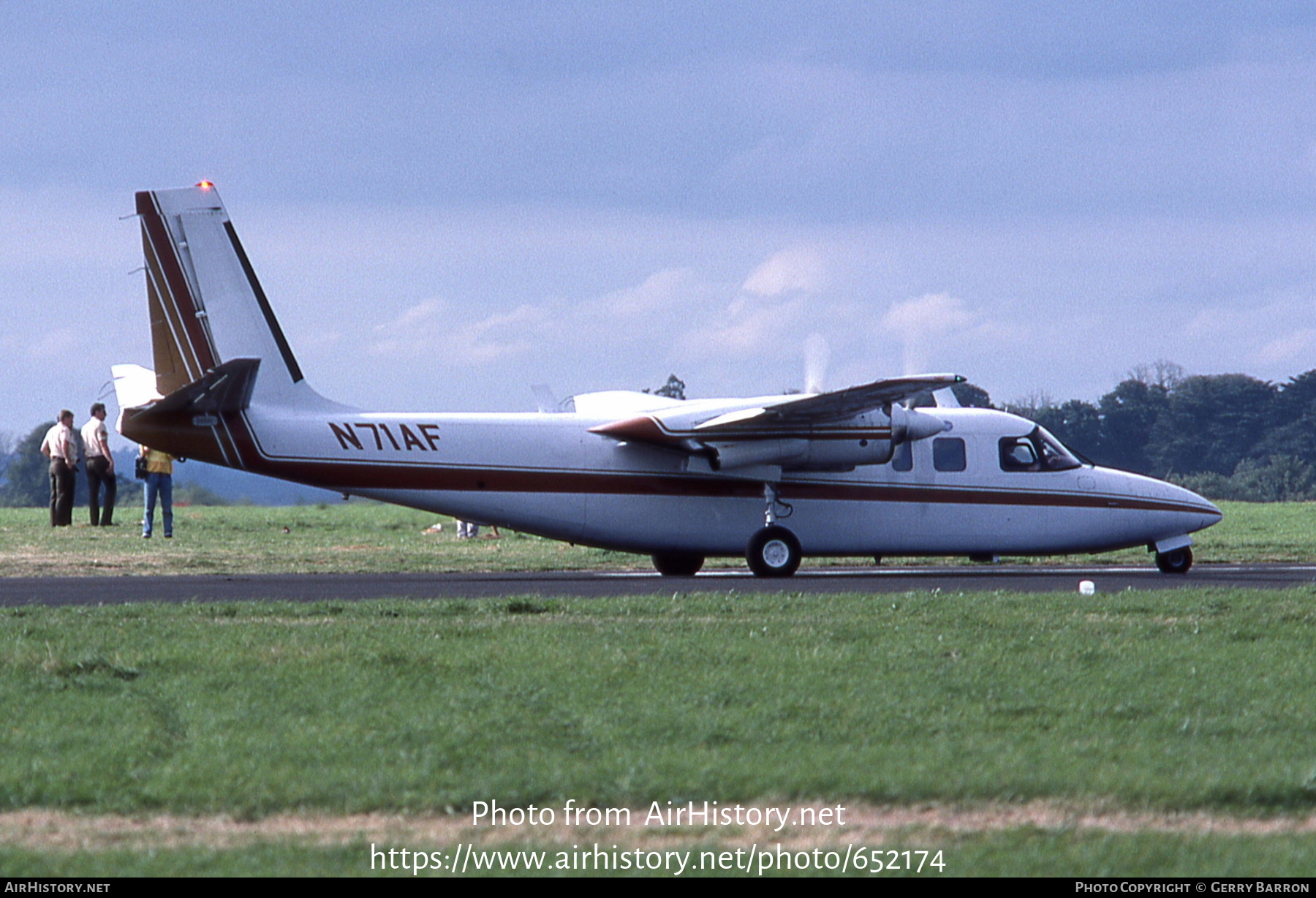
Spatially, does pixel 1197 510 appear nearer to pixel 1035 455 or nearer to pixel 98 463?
pixel 1035 455

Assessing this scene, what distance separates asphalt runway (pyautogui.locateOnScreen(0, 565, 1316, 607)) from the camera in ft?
50.6

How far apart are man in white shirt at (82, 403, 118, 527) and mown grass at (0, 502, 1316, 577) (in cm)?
73

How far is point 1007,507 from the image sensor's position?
819 inches

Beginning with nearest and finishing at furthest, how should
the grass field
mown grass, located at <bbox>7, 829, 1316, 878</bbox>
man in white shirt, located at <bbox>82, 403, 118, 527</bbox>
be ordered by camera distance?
mown grass, located at <bbox>7, 829, 1316, 878</bbox> < the grass field < man in white shirt, located at <bbox>82, 403, 118, 527</bbox>

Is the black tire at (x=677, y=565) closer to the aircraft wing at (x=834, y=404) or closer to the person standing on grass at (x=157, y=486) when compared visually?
the aircraft wing at (x=834, y=404)

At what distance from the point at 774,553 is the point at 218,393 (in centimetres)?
786

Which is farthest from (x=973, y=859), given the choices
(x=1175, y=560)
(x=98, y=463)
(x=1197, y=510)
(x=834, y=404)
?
(x=98, y=463)

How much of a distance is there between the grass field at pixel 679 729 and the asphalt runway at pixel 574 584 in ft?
10.1

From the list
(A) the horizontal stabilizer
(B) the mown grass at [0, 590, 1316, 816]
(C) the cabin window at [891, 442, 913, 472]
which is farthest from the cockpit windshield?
(A) the horizontal stabilizer

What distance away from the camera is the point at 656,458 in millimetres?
19953

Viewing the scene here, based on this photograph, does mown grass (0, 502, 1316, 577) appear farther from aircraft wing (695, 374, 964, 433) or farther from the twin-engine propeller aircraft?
aircraft wing (695, 374, 964, 433)
